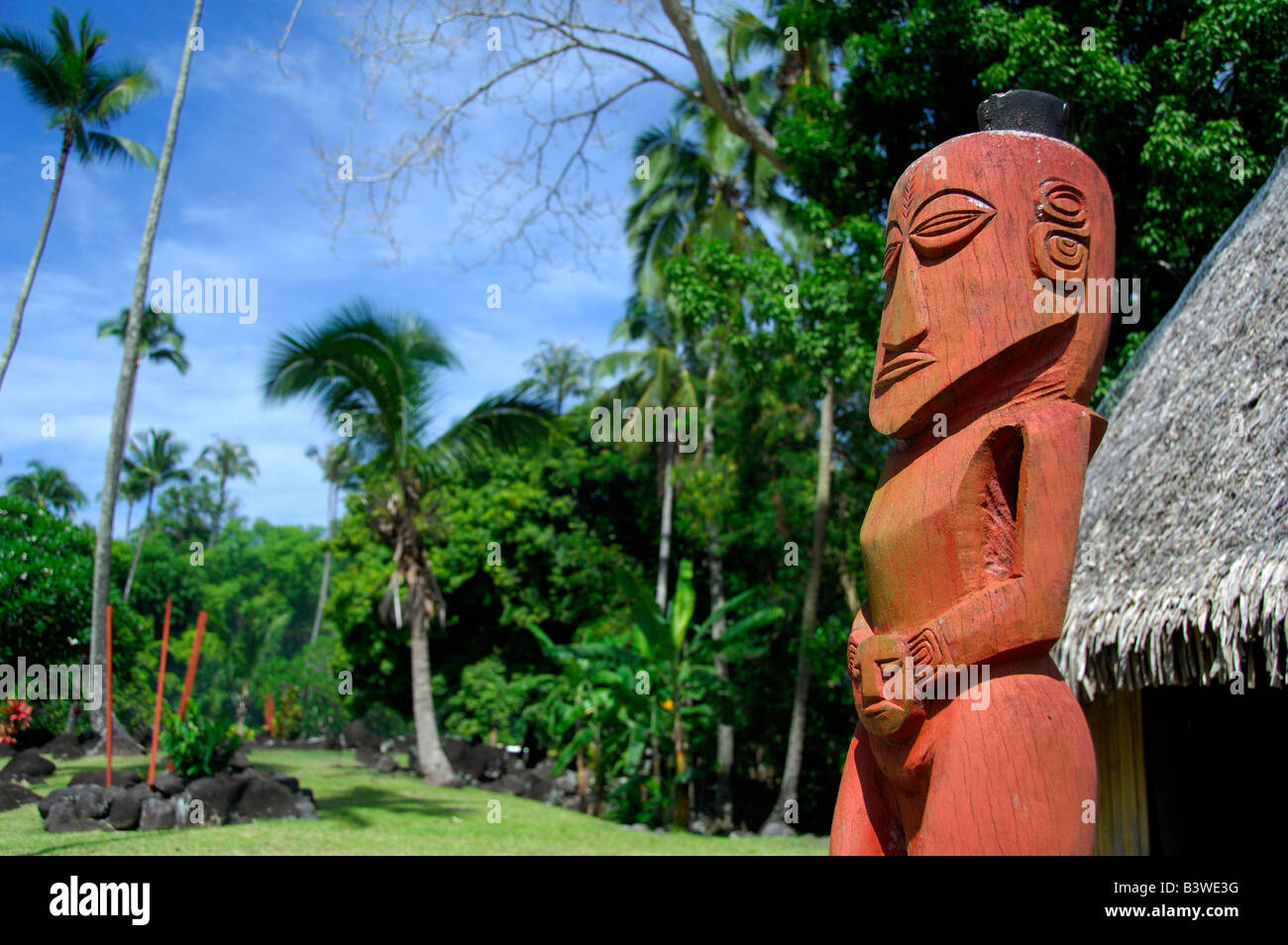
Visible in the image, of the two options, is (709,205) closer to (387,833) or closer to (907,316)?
(387,833)

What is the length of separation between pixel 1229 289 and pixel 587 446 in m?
16.0

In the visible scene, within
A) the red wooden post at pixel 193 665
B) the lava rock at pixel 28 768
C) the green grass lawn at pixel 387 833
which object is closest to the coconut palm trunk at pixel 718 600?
the green grass lawn at pixel 387 833

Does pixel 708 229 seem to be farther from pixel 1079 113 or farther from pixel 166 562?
pixel 166 562

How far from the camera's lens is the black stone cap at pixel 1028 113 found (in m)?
3.05

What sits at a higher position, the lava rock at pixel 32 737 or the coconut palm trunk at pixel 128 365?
the coconut palm trunk at pixel 128 365

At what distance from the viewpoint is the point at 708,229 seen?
16.9 meters

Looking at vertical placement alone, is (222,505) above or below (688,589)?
above

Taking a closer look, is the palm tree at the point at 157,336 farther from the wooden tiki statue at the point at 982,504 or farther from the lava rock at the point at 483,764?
the wooden tiki statue at the point at 982,504

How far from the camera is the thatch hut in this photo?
4.50m

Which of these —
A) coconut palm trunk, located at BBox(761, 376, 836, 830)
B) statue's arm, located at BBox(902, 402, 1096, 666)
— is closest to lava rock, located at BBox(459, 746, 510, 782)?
coconut palm trunk, located at BBox(761, 376, 836, 830)

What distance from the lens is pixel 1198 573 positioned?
4684mm

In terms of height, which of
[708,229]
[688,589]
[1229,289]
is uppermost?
[708,229]

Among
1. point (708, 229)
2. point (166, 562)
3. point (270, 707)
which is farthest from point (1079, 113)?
point (166, 562)
